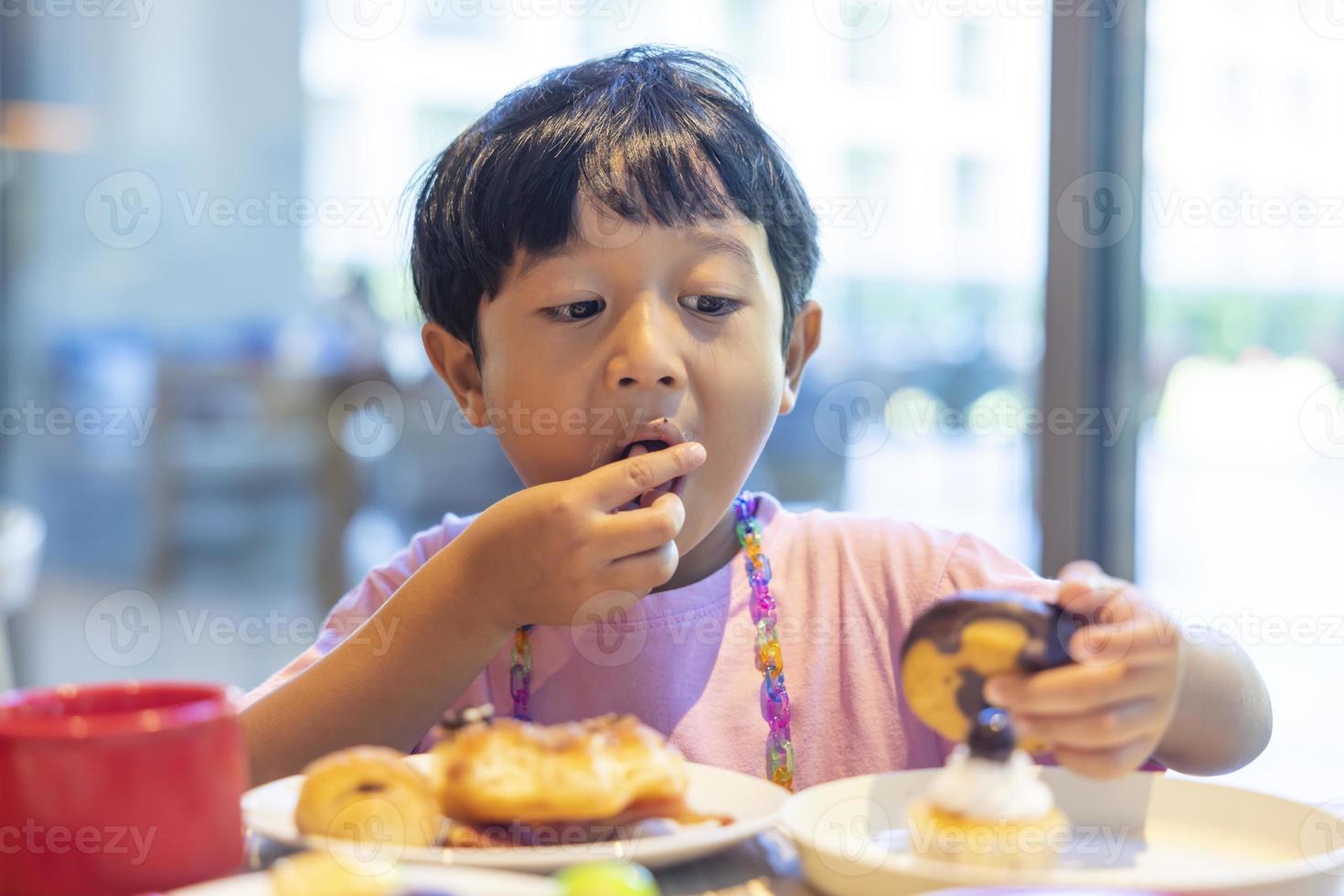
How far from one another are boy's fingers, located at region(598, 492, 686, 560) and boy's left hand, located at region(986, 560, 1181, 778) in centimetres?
35

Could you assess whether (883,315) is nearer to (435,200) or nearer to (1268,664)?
(1268,664)

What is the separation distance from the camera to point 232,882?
543 mm

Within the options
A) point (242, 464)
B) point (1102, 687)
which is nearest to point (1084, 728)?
point (1102, 687)

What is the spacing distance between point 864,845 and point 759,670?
1.74ft

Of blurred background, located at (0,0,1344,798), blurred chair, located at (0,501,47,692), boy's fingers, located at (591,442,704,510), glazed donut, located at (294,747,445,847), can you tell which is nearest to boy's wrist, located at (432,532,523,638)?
boy's fingers, located at (591,442,704,510)

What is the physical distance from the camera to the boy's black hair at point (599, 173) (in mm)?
1115

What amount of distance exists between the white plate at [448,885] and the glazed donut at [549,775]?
0.06m

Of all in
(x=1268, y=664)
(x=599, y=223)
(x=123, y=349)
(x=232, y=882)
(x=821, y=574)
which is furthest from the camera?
(x=123, y=349)

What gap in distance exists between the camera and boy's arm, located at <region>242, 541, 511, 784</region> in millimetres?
954

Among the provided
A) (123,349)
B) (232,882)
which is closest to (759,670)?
(232,882)

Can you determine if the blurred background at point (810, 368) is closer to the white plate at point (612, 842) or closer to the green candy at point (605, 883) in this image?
the white plate at point (612, 842)

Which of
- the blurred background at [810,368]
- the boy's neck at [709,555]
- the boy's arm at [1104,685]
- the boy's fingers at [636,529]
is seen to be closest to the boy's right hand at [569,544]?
the boy's fingers at [636,529]

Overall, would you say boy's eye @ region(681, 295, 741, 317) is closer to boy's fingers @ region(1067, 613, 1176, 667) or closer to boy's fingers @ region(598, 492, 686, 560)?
boy's fingers @ region(598, 492, 686, 560)

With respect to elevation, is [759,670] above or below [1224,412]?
below
